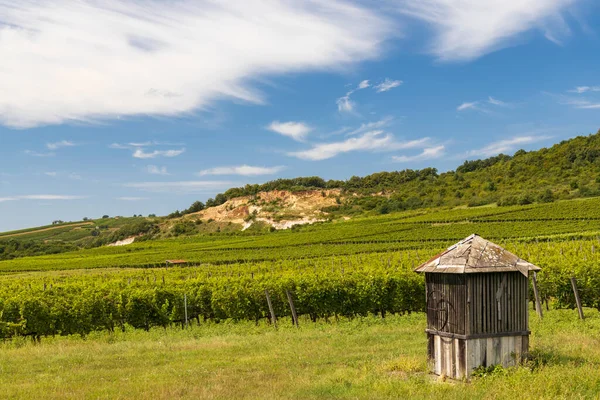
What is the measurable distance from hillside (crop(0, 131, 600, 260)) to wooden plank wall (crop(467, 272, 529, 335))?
7947 cm

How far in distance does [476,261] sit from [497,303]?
1.05 m

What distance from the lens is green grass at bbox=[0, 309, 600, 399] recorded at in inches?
409

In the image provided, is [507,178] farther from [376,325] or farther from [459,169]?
[376,325]

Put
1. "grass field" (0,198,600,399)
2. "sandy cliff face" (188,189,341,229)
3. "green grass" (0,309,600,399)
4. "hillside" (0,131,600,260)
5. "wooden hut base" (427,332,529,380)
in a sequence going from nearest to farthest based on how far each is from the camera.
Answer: "green grass" (0,309,600,399) → "grass field" (0,198,600,399) → "wooden hut base" (427,332,529,380) → "hillside" (0,131,600,260) → "sandy cliff face" (188,189,341,229)

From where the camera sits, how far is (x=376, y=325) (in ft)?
64.9

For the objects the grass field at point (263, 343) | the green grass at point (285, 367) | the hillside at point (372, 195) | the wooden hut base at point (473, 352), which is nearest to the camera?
the green grass at point (285, 367)

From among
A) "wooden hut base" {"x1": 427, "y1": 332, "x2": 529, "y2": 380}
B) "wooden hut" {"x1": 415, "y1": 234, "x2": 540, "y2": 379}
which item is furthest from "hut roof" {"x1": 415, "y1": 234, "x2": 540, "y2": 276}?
"wooden hut base" {"x1": 427, "y1": 332, "x2": 529, "y2": 380}

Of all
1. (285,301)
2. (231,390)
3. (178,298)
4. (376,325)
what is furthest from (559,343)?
(178,298)

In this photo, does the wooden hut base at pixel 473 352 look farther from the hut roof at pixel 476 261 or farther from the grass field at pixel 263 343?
the hut roof at pixel 476 261

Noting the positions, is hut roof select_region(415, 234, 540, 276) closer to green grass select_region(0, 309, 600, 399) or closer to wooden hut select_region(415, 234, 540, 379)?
wooden hut select_region(415, 234, 540, 379)

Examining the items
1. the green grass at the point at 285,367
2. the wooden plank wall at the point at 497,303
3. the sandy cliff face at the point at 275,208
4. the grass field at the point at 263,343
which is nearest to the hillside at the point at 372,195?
the sandy cliff face at the point at 275,208

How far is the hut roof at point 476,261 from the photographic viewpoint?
37.8ft

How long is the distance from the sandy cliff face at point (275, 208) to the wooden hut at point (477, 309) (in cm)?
12861

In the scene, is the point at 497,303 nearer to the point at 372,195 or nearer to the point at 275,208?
the point at 372,195
